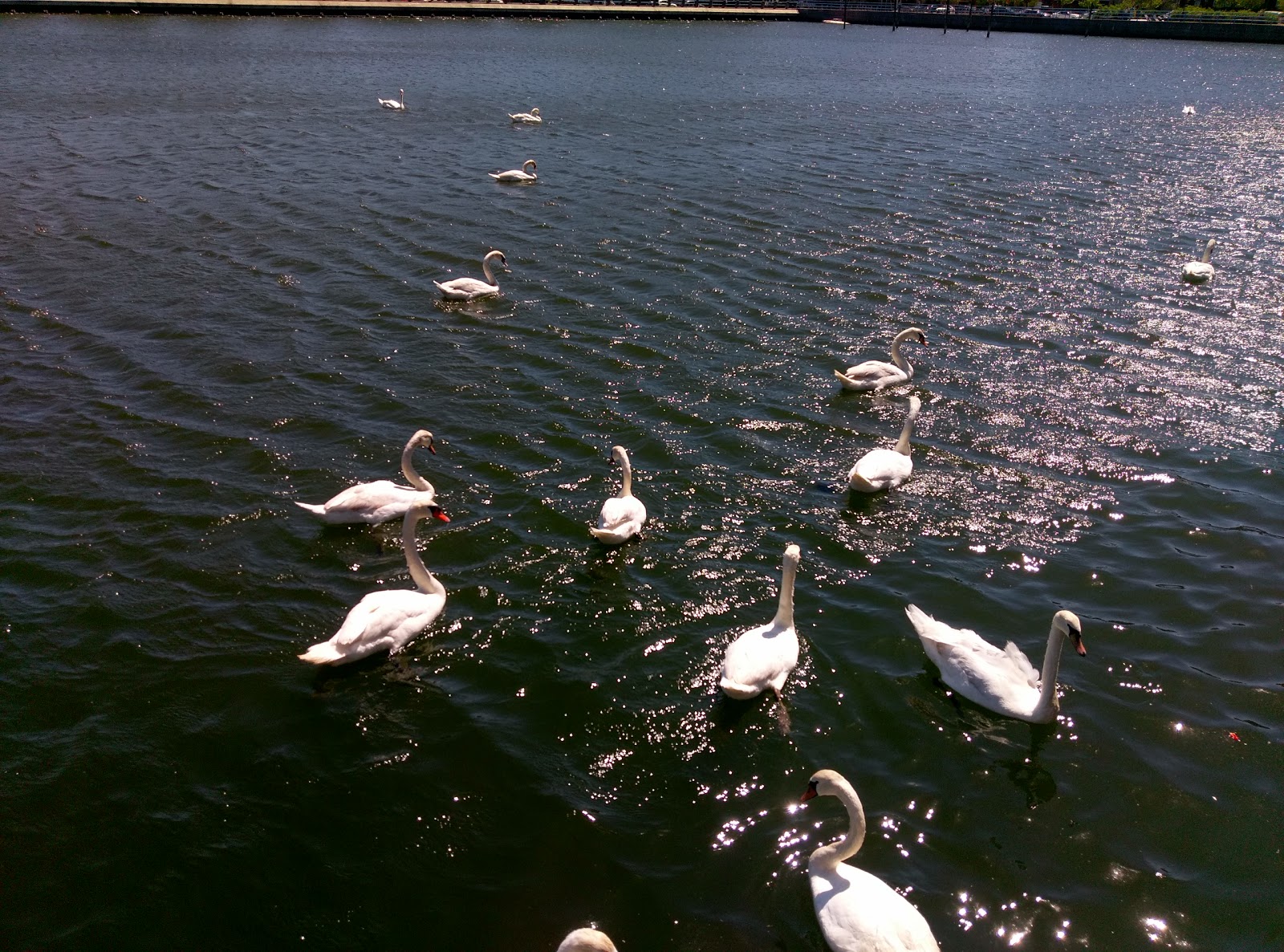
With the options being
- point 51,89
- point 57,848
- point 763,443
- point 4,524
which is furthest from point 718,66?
point 57,848

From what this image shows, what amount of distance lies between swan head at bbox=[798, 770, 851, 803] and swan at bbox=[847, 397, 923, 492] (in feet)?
17.6

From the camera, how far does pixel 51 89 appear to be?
3803 centimetres

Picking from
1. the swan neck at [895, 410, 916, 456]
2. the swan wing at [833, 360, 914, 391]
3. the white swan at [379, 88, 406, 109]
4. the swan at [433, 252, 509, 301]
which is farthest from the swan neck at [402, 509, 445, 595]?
the white swan at [379, 88, 406, 109]

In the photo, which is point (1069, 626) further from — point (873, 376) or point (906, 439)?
point (873, 376)

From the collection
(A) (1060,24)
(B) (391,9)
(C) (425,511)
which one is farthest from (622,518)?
(A) (1060,24)

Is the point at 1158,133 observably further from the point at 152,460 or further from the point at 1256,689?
the point at 152,460

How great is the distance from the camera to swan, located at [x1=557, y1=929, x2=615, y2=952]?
5492mm

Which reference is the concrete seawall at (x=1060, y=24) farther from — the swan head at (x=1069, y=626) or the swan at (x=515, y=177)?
the swan head at (x=1069, y=626)

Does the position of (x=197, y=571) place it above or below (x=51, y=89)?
below

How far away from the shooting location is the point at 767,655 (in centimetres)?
872

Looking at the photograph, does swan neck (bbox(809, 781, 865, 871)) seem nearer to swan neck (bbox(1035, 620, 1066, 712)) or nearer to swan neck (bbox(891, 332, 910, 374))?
swan neck (bbox(1035, 620, 1066, 712))

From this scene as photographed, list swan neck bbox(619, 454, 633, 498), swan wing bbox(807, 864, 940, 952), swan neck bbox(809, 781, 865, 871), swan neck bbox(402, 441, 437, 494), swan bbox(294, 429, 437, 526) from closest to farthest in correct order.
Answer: swan wing bbox(807, 864, 940, 952)
swan neck bbox(809, 781, 865, 871)
swan bbox(294, 429, 437, 526)
swan neck bbox(619, 454, 633, 498)
swan neck bbox(402, 441, 437, 494)

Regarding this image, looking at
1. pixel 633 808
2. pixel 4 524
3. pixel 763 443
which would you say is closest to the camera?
pixel 633 808

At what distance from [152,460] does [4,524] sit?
1.86 metres
